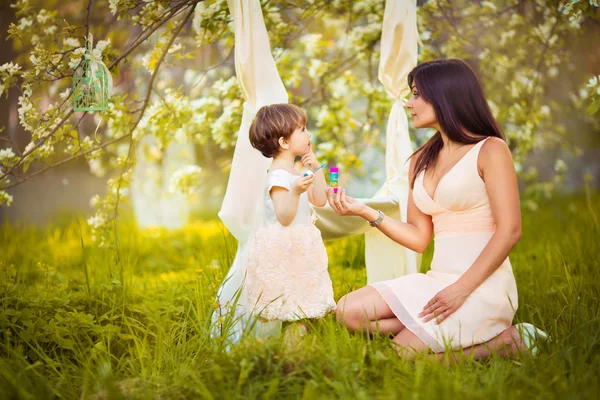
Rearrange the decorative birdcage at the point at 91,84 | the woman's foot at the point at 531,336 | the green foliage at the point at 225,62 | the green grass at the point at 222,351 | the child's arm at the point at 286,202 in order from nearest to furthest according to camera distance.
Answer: the green grass at the point at 222,351 → the woman's foot at the point at 531,336 → the child's arm at the point at 286,202 → the decorative birdcage at the point at 91,84 → the green foliage at the point at 225,62

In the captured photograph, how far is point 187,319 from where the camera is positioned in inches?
114

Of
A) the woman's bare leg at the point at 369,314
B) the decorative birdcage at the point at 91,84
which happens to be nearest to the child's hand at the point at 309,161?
the woman's bare leg at the point at 369,314

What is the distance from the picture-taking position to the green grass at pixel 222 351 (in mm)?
1946

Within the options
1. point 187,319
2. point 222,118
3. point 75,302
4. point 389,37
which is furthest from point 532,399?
point 222,118

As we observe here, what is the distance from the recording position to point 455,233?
8.23 ft

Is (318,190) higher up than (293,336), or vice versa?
(318,190)

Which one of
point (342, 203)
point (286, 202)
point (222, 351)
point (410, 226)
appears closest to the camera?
point (222, 351)

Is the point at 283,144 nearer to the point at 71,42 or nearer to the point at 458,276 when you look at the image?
the point at 458,276

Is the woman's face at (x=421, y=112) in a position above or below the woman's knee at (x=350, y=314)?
above

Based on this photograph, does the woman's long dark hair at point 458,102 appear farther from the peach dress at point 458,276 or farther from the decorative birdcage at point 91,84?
the decorative birdcage at point 91,84

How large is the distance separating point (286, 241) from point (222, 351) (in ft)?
1.53

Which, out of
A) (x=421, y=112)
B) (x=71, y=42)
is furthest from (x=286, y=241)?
(x=71, y=42)

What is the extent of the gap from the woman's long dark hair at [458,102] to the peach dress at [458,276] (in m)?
0.09

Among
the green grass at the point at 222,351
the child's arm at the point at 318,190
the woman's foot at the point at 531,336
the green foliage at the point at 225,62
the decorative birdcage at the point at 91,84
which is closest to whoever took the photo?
the green grass at the point at 222,351
